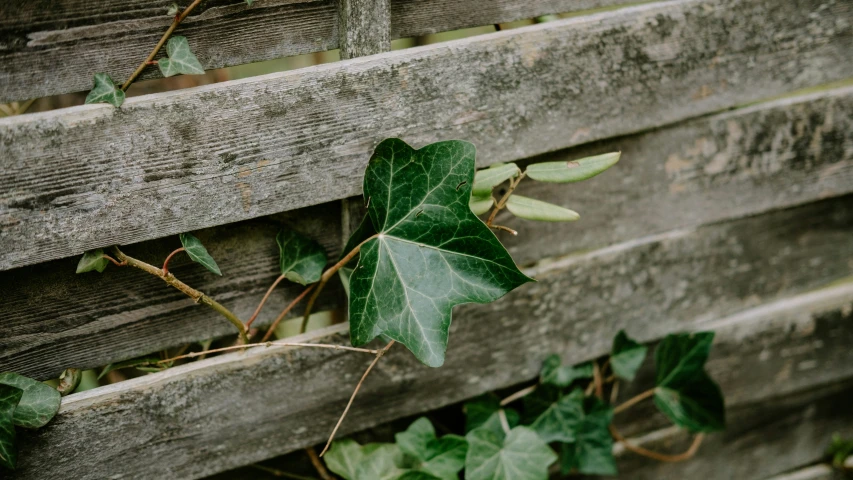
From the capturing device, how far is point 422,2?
882mm

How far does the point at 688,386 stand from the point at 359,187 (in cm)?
83

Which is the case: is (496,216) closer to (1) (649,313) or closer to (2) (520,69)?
(2) (520,69)

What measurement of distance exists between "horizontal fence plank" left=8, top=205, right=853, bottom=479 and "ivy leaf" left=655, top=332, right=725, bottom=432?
0.22ft

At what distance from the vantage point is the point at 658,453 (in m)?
1.37

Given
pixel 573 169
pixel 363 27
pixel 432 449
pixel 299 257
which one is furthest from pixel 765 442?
pixel 363 27

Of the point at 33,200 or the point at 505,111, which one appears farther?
the point at 505,111

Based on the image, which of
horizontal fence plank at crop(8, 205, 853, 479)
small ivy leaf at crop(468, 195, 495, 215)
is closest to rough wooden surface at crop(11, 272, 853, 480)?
horizontal fence plank at crop(8, 205, 853, 479)

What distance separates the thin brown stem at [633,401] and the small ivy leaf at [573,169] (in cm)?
62

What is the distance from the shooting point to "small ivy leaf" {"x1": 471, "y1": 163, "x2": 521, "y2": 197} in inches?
34.3

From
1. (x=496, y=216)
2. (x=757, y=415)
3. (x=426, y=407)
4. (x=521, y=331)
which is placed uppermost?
(x=496, y=216)

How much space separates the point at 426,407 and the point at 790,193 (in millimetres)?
888

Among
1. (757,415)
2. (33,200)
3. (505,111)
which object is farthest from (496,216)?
(757,415)

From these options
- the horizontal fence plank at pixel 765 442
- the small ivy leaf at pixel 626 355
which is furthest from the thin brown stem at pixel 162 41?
the horizontal fence plank at pixel 765 442

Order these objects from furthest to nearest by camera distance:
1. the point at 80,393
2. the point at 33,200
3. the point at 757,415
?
1. the point at 757,415
2. the point at 80,393
3. the point at 33,200
